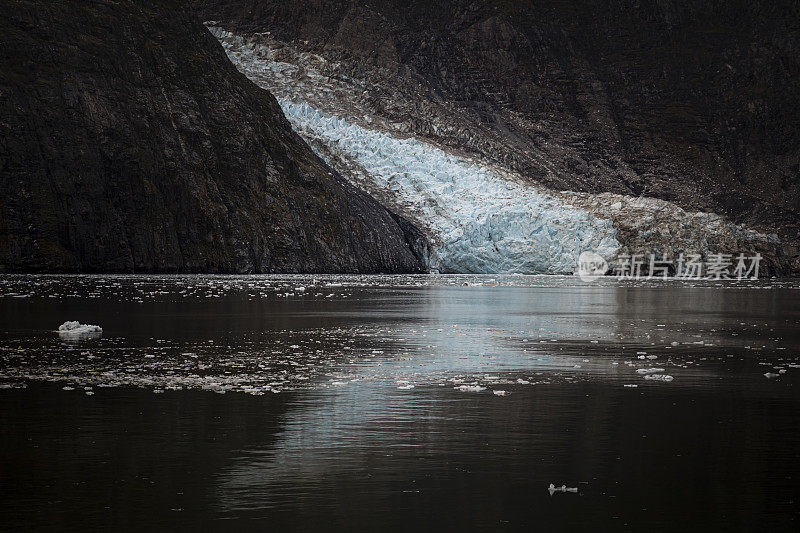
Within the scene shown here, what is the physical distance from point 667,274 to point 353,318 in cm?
6773

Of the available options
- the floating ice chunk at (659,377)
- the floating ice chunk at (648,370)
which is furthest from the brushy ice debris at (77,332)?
the floating ice chunk at (659,377)

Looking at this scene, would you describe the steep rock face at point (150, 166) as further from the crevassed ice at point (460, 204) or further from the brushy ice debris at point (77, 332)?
the brushy ice debris at point (77, 332)

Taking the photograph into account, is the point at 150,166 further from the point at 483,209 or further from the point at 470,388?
the point at 470,388

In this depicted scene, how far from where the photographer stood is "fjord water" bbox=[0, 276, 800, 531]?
8.00m

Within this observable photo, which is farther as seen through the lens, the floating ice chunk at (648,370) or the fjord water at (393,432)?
the floating ice chunk at (648,370)

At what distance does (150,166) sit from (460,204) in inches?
1190

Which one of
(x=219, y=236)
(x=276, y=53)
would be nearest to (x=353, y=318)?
(x=219, y=236)

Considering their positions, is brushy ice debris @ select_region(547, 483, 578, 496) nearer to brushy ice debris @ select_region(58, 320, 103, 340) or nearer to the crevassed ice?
brushy ice debris @ select_region(58, 320, 103, 340)

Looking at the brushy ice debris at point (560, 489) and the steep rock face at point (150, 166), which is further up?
the steep rock face at point (150, 166)

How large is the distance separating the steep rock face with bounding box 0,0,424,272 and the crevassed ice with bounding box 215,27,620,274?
179 inches

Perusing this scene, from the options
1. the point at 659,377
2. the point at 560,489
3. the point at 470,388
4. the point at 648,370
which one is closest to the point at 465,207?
the point at 648,370

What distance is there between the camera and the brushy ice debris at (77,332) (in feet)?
70.2

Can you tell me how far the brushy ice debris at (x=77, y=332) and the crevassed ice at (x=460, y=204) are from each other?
6211 centimetres

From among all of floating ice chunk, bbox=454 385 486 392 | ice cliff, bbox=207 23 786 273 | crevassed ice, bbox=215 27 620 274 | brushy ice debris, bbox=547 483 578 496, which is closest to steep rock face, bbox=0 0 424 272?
crevassed ice, bbox=215 27 620 274
